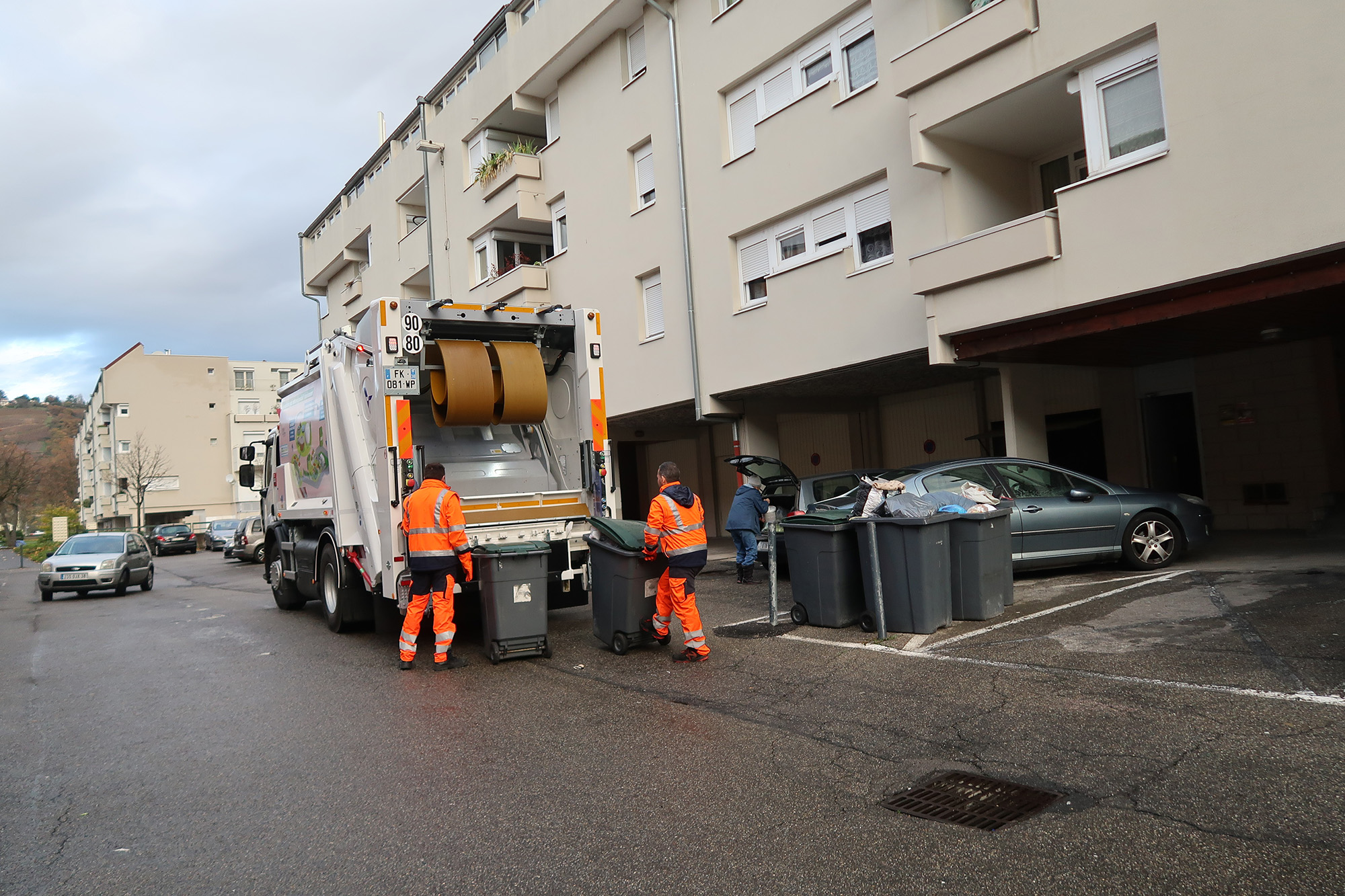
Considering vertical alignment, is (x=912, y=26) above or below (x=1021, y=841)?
A: above

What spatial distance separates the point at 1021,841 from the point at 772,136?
526 inches

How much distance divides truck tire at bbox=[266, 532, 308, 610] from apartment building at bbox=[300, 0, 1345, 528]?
Result: 757 cm

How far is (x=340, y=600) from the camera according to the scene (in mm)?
10281

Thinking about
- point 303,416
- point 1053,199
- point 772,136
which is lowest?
point 303,416

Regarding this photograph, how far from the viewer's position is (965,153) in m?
12.4

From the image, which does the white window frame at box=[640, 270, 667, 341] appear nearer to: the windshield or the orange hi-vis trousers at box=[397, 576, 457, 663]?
the orange hi-vis trousers at box=[397, 576, 457, 663]

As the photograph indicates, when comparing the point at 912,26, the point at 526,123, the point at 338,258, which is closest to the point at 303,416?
the point at 912,26

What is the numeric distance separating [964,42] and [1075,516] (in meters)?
5.75

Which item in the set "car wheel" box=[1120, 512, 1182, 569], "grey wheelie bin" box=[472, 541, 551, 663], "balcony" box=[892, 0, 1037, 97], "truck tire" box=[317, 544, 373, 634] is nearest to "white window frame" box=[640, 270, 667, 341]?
"balcony" box=[892, 0, 1037, 97]

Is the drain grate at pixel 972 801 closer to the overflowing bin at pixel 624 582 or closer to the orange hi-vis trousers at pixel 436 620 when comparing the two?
the overflowing bin at pixel 624 582

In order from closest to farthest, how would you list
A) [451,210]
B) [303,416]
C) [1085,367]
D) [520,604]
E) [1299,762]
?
[1299,762] → [520,604] → [303,416] → [1085,367] → [451,210]

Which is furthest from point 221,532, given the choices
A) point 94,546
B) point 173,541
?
point 94,546

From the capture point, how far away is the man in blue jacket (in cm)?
1261

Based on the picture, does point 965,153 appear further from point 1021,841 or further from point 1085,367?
point 1021,841
